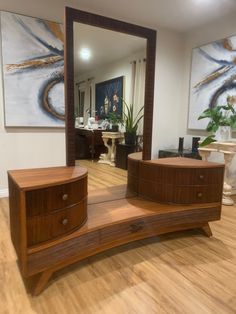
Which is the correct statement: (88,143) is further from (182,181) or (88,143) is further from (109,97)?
(182,181)

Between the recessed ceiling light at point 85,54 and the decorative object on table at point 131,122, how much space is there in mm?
520

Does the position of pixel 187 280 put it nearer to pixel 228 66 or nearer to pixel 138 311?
pixel 138 311

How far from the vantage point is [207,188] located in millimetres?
1926

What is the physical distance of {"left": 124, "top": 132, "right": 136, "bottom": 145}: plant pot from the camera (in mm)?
2223

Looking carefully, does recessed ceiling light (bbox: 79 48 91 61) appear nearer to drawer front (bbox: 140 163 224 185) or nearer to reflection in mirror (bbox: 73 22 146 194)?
reflection in mirror (bbox: 73 22 146 194)

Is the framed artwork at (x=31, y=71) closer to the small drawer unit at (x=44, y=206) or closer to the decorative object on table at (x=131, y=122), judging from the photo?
the decorative object on table at (x=131, y=122)

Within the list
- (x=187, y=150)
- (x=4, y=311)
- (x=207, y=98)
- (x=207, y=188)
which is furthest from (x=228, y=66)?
(x=4, y=311)

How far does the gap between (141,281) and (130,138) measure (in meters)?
1.25

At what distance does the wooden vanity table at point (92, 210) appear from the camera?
4.04ft

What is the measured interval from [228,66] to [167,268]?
2708mm

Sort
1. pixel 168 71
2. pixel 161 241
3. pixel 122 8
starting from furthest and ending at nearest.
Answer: pixel 168 71, pixel 122 8, pixel 161 241

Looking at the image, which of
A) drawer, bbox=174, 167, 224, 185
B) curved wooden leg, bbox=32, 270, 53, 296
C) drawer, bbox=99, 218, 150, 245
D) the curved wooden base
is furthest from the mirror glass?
curved wooden leg, bbox=32, 270, 53, 296

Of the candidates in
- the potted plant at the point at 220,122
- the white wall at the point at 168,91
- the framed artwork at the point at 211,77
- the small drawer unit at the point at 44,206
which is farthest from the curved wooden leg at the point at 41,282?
the framed artwork at the point at 211,77

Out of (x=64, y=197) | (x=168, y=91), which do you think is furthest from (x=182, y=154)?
(x=64, y=197)
